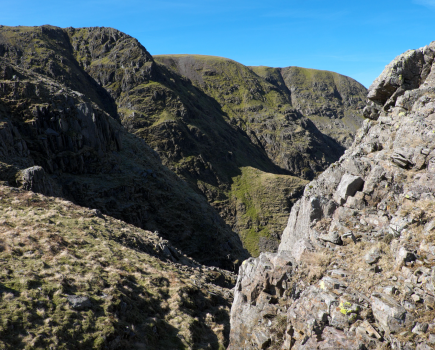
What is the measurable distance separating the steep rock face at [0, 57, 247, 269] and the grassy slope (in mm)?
35749

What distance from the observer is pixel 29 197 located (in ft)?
98.9

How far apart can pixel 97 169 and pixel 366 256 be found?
68118 millimetres

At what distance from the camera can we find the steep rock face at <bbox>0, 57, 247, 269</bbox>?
60656 millimetres

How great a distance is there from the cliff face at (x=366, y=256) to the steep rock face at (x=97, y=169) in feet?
161

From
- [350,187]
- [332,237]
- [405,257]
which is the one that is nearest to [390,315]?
[405,257]

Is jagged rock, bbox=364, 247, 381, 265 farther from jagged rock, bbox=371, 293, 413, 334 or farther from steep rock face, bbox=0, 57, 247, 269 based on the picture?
steep rock face, bbox=0, 57, 247, 269

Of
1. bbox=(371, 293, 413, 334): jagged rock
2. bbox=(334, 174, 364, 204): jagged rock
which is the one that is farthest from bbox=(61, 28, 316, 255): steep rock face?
bbox=(371, 293, 413, 334): jagged rock

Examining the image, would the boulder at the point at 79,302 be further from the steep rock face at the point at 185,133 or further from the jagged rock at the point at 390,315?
the steep rock face at the point at 185,133

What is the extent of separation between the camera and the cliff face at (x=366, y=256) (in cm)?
1084

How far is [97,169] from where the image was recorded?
69312mm

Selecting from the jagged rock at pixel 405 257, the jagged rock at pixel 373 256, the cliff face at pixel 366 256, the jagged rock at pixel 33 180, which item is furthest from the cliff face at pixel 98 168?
the jagged rock at pixel 405 257

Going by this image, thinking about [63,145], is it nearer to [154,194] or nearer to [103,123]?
[103,123]

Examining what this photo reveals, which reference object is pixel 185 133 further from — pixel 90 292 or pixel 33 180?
pixel 90 292

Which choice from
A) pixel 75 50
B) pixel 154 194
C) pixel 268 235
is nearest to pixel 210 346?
pixel 154 194
